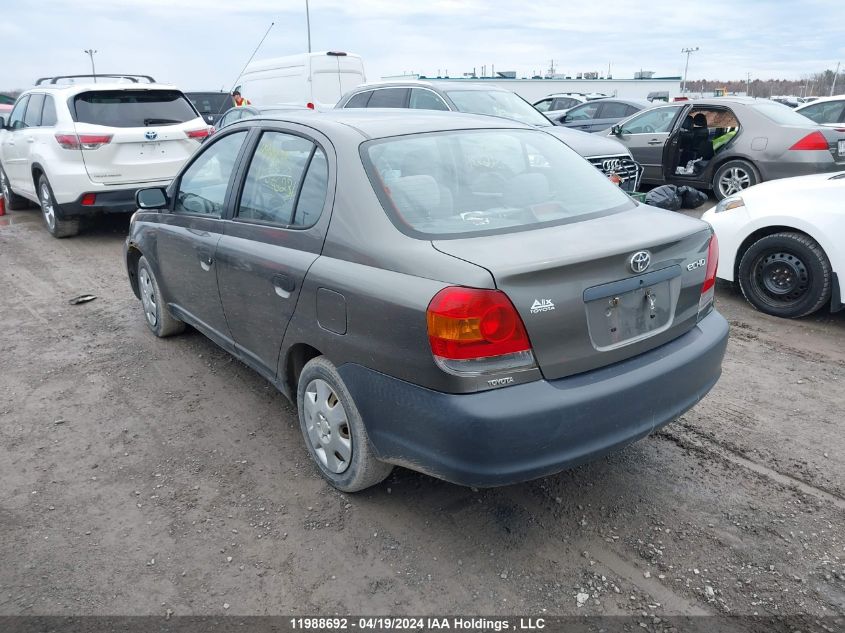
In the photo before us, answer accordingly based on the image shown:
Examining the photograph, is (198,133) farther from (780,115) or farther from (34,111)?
(780,115)

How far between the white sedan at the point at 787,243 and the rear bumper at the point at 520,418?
9.54 feet

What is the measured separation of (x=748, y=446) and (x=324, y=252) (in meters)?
2.43

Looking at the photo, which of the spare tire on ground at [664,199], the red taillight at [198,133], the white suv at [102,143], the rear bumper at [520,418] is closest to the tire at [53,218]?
the white suv at [102,143]

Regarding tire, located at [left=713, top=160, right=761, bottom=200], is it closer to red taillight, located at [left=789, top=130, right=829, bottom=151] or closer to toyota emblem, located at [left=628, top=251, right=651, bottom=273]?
red taillight, located at [left=789, top=130, right=829, bottom=151]

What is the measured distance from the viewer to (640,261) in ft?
8.77

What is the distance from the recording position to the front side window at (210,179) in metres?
3.88

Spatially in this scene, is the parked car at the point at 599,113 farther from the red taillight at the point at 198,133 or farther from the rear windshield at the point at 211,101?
the rear windshield at the point at 211,101

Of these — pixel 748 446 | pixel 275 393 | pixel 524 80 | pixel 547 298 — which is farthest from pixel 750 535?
pixel 524 80

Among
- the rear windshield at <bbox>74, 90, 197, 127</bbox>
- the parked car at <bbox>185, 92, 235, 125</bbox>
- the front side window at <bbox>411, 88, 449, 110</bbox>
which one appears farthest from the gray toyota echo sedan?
the parked car at <bbox>185, 92, 235, 125</bbox>

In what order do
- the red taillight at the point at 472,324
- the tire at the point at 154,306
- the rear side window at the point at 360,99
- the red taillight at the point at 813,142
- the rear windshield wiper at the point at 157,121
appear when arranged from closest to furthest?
the red taillight at the point at 472,324
the tire at the point at 154,306
the rear windshield wiper at the point at 157,121
the red taillight at the point at 813,142
the rear side window at the point at 360,99

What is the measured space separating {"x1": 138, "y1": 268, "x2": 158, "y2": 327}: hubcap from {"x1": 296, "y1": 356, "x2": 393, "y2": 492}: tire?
2.39m

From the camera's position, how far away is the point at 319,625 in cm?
245

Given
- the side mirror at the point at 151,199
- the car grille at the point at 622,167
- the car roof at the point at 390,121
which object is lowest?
the car grille at the point at 622,167

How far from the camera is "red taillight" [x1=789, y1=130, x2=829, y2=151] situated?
8906 mm
